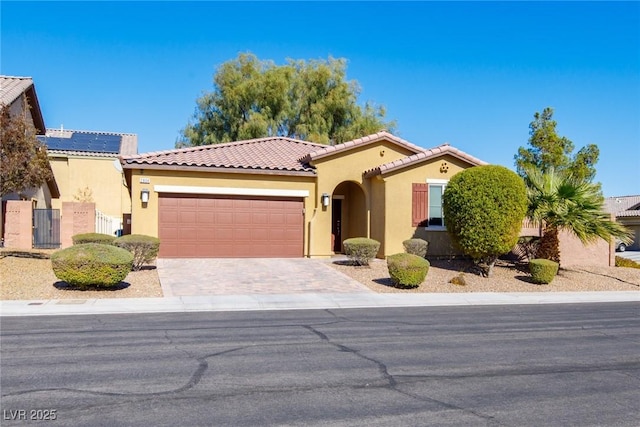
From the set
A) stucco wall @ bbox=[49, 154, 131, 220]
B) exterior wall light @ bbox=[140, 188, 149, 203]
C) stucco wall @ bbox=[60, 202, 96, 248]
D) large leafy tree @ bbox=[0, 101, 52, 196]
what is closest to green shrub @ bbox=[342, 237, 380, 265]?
exterior wall light @ bbox=[140, 188, 149, 203]

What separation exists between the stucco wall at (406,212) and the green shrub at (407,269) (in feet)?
15.9

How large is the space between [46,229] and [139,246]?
8.64 metres

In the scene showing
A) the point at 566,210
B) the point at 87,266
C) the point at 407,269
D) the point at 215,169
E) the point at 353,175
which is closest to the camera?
the point at 87,266

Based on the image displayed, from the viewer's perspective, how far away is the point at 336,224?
24906 mm

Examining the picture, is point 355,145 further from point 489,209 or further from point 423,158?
point 489,209

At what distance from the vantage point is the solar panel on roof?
38.0 meters

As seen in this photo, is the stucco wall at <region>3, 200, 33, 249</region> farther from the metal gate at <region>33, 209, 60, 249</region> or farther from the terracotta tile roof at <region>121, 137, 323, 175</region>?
the terracotta tile roof at <region>121, 137, 323, 175</region>

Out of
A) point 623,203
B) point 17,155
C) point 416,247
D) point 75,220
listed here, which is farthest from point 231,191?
point 623,203

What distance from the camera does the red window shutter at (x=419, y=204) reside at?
21750 millimetres

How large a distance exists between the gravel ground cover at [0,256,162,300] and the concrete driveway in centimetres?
49

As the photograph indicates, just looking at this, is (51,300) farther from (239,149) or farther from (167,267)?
(239,149)

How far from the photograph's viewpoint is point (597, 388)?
7000 mm

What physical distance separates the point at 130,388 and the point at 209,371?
1.12m

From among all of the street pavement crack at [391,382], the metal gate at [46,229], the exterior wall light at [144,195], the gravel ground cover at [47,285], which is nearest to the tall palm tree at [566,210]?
the street pavement crack at [391,382]
